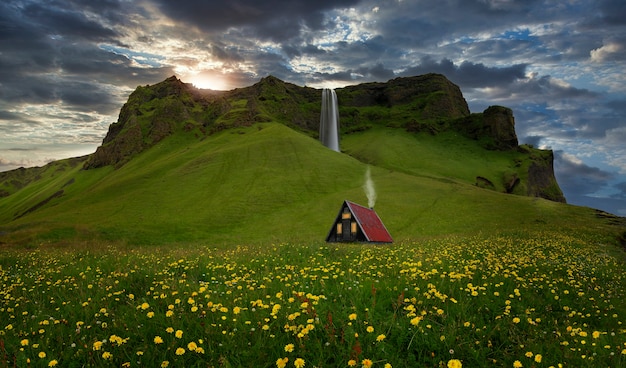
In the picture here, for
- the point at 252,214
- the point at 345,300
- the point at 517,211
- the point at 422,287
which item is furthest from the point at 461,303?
the point at 252,214

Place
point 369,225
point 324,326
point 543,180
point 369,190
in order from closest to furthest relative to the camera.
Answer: point 324,326
point 369,225
point 369,190
point 543,180

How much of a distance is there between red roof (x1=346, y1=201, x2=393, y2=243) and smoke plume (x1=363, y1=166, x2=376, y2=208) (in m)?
29.9

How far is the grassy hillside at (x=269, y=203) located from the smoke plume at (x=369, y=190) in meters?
1.32

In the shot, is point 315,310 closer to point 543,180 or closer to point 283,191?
point 283,191

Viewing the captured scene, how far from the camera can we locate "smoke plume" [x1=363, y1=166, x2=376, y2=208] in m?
78.6

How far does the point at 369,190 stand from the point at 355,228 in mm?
47945

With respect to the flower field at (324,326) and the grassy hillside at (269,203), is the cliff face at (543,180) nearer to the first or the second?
the grassy hillside at (269,203)

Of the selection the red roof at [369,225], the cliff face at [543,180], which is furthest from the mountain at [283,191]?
the red roof at [369,225]

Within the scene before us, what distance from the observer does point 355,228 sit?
4212cm

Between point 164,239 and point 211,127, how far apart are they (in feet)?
433

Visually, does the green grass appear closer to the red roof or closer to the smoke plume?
the red roof

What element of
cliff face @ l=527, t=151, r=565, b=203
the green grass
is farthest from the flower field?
cliff face @ l=527, t=151, r=565, b=203

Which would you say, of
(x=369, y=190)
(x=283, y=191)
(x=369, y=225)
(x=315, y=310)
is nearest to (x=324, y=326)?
(x=315, y=310)

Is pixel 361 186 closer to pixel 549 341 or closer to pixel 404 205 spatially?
pixel 404 205
